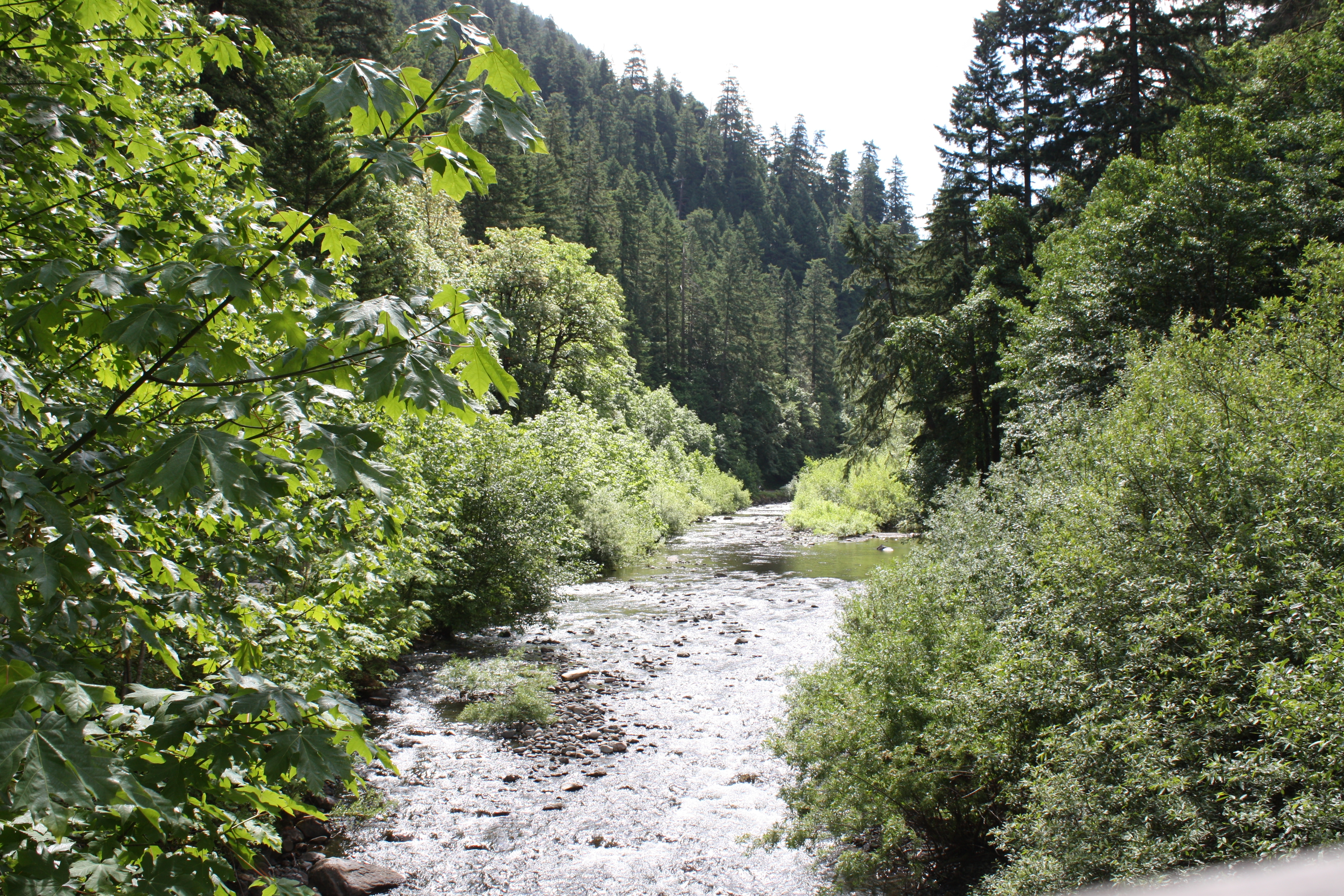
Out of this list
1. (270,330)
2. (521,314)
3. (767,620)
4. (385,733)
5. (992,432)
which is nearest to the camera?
(270,330)

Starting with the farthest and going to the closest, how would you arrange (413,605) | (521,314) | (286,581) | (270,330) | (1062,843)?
(521,314) < (413,605) < (1062,843) < (286,581) < (270,330)

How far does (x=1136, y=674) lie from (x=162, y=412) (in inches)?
272

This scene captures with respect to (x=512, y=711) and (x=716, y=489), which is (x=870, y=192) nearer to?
(x=716, y=489)

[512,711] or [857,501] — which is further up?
[857,501]

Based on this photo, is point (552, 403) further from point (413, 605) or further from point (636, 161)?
point (636, 161)

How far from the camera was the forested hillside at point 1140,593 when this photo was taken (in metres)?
4.88

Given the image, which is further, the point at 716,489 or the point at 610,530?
the point at 716,489

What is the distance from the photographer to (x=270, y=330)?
2.34 m

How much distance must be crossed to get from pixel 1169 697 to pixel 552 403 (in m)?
21.6

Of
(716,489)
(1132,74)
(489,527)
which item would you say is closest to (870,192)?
(716,489)

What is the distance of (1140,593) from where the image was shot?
6.41 m

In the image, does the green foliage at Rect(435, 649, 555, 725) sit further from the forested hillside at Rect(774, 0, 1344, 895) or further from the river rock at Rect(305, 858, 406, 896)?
the forested hillside at Rect(774, 0, 1344, 895)

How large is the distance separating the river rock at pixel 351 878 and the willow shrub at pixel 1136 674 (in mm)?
3900

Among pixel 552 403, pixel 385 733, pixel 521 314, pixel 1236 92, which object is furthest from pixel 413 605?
pixel 1236 92
